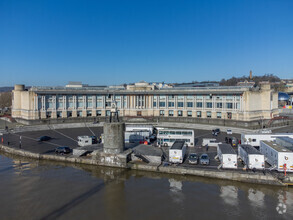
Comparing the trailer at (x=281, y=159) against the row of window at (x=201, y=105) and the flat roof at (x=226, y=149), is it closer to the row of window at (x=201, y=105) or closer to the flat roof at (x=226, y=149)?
the flat roof at (x=226, y=149)

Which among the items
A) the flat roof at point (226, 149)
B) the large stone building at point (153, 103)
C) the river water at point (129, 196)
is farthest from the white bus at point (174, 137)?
the large stone building at point (153, 103)

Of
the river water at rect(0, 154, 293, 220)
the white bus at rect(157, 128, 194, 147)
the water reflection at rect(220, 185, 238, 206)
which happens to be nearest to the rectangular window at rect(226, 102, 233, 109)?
the white bus at rect(157, 128, 194, 147)

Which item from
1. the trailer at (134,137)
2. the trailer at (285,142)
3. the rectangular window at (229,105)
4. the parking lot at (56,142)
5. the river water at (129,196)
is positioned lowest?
the river water at (129,196)

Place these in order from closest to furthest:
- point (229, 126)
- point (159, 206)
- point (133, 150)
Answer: point (159, 206) < point (133, 150) < point (229, 126)

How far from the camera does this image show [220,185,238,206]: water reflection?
71.1 feet

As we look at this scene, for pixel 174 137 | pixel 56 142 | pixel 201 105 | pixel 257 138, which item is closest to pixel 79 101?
pixel 56 142

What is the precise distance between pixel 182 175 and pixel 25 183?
18.0 m

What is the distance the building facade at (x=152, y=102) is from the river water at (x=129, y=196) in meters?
37.4

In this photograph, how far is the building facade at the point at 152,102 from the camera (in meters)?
65.2

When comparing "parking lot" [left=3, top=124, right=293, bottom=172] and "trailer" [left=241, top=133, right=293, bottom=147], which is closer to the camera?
"parking lot" [left=3, top=124, right=293, bottom=172]

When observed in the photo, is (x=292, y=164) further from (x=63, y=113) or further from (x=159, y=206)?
(x=63, y=113)

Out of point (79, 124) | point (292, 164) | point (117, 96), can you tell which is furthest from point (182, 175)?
point (117, 96)

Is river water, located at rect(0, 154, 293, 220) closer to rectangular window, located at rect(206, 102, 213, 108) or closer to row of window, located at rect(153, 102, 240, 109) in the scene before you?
row of window, located at rect(153, 102, 240, 109)

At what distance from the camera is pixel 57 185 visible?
25453 mm
